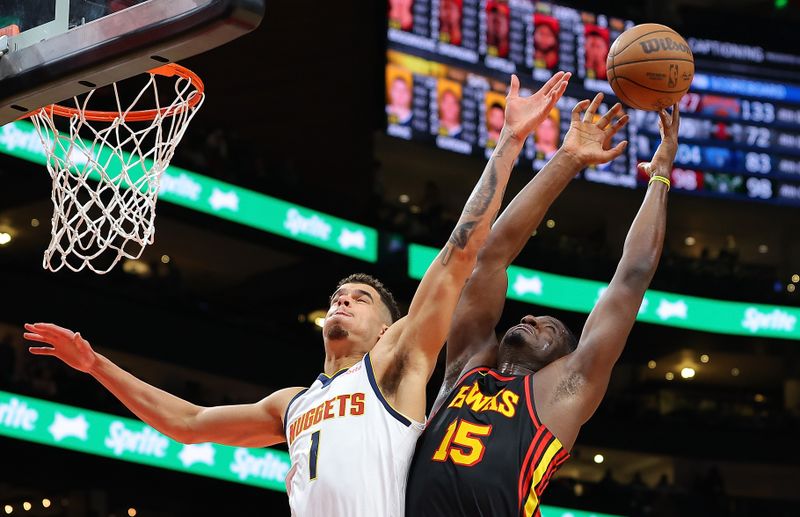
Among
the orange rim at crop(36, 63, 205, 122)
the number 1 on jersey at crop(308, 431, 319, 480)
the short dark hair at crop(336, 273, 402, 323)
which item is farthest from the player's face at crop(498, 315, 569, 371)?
the orange rim at crop(36, 63, 205, 122)

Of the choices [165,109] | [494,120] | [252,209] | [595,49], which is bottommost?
[252,209]

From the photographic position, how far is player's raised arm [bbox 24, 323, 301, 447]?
5.10 m

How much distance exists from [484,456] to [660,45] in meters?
2.07

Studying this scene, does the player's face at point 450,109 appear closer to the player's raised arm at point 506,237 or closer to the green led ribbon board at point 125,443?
the green led ribbon board at point 125,443

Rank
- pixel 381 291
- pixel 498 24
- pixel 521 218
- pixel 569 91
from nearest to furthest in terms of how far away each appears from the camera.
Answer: pixel 381 291
pixel 521 218
pixel 498 24
pixel 569 91

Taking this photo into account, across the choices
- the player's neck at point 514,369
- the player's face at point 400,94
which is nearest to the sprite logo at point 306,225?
the player's face at point 400,94

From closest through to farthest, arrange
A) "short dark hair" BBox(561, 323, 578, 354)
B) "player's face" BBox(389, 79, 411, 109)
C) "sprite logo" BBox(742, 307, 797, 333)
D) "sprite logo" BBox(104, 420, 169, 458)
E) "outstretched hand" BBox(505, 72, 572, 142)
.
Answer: "outstretched hand" BBox(505, 72, 572, 142) < "short dark hair" BBox(561, 323, 578, 354) < "sprite logo" BBox(104, 420, 169, 458) < "player's face" BBox(389, 79, 411, 109) < "sprite logo" BBox(742, 307, 797, 333)

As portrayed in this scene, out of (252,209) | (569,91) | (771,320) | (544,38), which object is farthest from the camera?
(771,320)

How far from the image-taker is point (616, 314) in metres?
4.84

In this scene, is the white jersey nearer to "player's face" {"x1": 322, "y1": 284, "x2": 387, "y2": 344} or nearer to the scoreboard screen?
"player's face" {"x1": 322, "y1": 284, "x2": 387, "y2": 344}

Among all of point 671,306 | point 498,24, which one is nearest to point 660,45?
point 498,24

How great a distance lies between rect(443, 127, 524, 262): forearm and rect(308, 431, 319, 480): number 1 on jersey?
2.68 ft

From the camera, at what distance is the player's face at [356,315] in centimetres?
488

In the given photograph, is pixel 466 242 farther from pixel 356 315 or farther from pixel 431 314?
pixel 356 315
